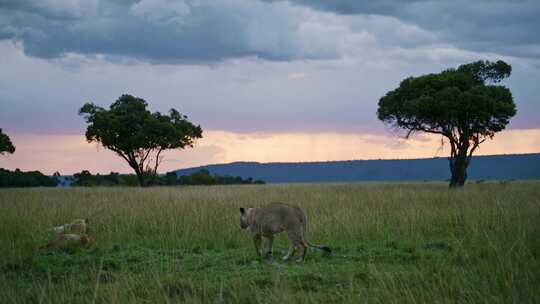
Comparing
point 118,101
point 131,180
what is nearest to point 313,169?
point 131,180

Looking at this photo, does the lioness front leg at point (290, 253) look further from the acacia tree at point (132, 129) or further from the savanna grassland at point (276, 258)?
the acacia tree at point (132, 129)

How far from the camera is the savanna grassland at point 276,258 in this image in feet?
19.8

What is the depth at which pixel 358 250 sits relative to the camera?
10.1 meters

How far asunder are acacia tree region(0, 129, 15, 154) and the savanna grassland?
30550 mm

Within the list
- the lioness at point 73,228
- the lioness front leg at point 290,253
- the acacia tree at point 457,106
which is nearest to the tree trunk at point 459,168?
the acacia tree at point 457,106

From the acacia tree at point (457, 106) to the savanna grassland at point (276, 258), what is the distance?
719 inches

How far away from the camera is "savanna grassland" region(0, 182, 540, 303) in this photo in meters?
→ 6.03

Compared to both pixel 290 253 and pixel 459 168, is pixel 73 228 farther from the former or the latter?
pixel 459 168

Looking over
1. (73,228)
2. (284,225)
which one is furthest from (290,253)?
(73,228)

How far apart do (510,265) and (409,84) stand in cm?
3256

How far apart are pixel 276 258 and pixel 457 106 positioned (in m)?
26.4

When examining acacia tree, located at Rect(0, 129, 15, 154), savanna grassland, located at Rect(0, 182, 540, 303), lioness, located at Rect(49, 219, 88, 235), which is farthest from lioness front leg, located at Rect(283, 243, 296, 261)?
acacia tree, located at Rect(0, 129, 15, 154)

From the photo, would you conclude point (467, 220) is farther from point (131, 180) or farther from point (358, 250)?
point (131, 180)

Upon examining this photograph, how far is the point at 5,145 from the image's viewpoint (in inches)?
1785
